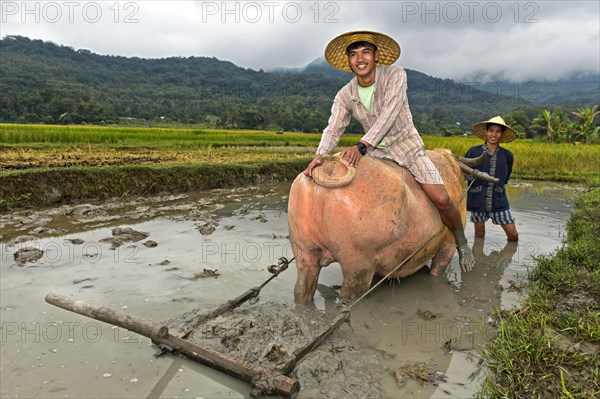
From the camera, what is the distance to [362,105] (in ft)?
10.3

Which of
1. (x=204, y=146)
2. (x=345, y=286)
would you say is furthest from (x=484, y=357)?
(x=204, y=146)

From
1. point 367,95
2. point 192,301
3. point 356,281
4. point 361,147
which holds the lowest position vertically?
point 192,301

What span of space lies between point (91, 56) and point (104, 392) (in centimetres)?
10901

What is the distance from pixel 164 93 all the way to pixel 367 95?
222ft

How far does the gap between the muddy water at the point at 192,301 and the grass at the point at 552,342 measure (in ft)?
0.59

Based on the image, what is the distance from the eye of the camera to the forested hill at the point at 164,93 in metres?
35.8

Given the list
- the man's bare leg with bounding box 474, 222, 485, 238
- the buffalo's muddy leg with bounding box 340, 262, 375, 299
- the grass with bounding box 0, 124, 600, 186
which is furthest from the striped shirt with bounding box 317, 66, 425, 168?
the grass with bounding box 0, 124, 600, 186

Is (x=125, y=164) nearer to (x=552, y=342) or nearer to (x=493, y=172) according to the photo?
(x=493, y=172)

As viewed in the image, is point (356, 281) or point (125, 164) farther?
point (125, 164)

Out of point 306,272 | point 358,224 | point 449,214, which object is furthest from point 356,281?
point 449,214

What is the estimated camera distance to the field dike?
6729 mm

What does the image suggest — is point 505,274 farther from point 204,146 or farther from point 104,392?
point 204,146

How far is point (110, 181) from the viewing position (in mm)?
7781

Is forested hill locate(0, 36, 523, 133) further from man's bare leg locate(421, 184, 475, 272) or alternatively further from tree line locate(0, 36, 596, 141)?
man's bare leg locate(421, 184, 475, 272)
